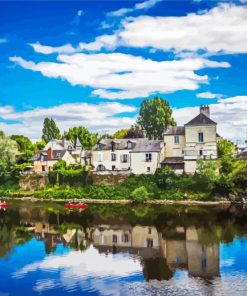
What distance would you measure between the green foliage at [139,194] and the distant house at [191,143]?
6525 mm

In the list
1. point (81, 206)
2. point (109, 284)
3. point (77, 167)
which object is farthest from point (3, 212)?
point (109, 284)

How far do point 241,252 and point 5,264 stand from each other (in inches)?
594

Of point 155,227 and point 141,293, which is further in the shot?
point 155,227

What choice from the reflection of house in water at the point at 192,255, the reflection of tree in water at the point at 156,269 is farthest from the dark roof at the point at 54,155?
the reflection of tree in water at the point at 156,269

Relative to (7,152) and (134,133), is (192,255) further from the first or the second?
(134,133)

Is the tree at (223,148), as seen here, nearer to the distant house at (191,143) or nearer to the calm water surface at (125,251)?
the distant house at (191,143)

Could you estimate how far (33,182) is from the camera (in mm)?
65062

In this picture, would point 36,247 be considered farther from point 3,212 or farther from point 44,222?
point 3,212

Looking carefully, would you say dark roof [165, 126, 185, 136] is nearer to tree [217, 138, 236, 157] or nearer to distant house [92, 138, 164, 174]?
distant house [92, 138, 164, 174]

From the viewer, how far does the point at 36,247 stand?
109ft

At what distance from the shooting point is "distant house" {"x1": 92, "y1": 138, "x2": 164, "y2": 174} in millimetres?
60500

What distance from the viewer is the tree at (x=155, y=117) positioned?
282 feet

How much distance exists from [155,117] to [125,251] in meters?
56.4

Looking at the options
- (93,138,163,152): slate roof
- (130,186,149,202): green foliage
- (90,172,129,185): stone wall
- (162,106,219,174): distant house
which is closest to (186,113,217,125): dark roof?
(162,106,219,174): distant house
